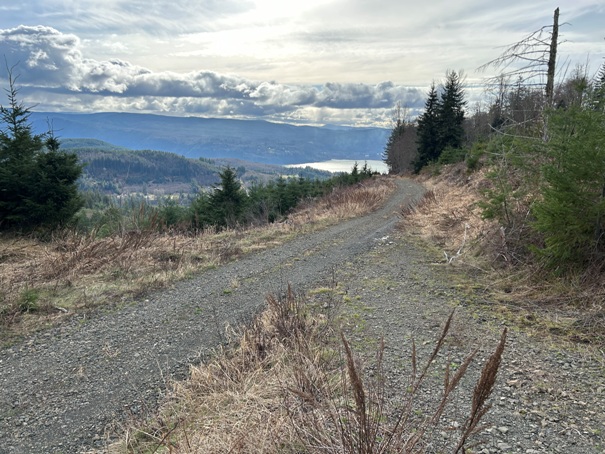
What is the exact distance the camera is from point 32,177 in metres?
11.6

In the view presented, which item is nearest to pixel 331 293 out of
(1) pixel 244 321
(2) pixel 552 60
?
(1) pixel 244 321

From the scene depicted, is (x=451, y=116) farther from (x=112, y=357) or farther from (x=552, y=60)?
(x=112, y=357)

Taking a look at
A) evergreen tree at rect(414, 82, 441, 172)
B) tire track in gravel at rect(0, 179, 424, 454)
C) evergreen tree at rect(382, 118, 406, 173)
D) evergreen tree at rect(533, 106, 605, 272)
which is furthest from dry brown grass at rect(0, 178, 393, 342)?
evergreen tree at rect(382, 118, 406, 173)

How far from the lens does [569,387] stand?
10.3 ft

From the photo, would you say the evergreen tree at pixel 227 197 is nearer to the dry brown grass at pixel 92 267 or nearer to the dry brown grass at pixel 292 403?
the dry brown grass at pixel 92 267

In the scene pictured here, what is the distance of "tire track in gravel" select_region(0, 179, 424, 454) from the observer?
317cm

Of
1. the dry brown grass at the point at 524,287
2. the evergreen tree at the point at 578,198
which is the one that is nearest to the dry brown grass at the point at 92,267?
the dry brown grass at the point at 524,287

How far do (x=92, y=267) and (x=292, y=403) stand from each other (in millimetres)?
6361

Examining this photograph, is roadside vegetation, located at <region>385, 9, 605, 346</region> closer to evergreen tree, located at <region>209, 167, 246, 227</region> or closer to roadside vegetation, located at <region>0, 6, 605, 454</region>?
roadside vegetation, located at <region>0, 6, 605, 454</region>

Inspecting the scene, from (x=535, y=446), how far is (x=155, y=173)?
210m

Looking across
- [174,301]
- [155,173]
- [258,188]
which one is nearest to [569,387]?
[174,301]

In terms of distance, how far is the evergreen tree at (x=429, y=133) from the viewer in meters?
36.2

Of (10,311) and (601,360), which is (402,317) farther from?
(10,311)

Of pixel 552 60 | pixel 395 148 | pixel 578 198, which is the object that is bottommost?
pixel 578 198
